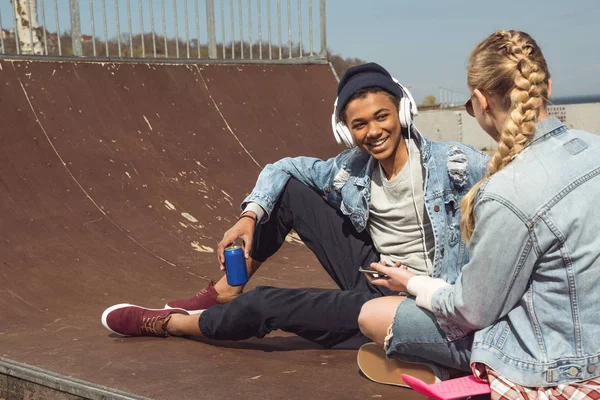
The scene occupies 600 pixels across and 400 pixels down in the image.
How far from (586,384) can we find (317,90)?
6.39 m

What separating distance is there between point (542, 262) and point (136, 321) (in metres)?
1.76

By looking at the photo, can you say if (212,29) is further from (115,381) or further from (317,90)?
(115,381)

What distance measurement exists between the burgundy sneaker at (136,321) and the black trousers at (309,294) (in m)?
0.27

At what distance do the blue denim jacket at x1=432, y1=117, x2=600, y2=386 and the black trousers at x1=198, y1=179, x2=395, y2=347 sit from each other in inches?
28.0

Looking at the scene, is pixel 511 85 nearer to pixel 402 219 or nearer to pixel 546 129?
pixel 546 129

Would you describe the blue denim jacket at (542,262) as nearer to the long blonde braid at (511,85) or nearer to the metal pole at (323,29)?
the long blonde braid at (511,85)

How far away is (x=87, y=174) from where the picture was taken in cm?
511

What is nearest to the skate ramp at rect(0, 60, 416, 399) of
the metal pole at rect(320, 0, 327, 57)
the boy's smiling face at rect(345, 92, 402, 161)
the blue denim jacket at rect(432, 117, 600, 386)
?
the blue denim jacket at rect(432, 117, 600, 386)

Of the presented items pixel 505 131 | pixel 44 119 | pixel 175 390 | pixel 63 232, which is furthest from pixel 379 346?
pixel 44 119

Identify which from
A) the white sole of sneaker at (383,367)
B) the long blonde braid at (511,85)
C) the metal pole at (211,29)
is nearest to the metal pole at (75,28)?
the metal pole at (211,29)

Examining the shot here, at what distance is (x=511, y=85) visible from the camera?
1837 millimetres

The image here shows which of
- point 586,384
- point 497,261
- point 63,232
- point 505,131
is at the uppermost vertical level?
point 505,131

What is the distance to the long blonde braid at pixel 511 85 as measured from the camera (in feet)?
5.90

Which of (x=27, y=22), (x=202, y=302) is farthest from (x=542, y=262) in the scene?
(x=27, y=22)
